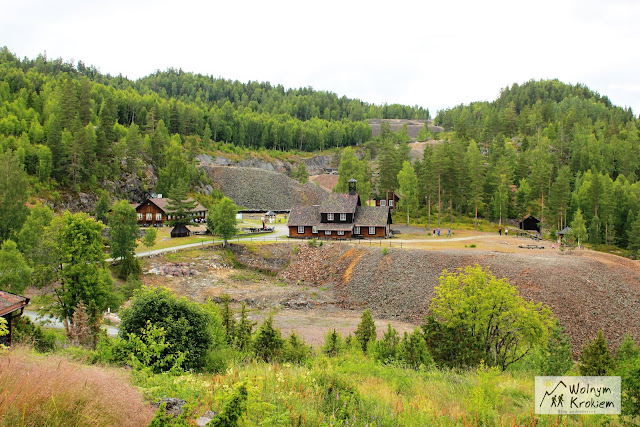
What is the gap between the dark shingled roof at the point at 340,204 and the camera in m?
56.7

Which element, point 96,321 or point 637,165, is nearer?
point 96,321

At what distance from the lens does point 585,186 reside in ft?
247

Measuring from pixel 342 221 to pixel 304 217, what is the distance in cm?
565

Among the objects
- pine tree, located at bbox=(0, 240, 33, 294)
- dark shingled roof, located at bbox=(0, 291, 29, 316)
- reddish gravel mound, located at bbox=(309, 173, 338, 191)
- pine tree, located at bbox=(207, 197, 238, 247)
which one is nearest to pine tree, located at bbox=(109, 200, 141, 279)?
pine tree, located at bbox=(0, 240, 33, 294)

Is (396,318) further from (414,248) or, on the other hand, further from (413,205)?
(413,205)

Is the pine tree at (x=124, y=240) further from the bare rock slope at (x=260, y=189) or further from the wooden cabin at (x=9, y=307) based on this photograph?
the bare rock slope at (x=260, y=189)

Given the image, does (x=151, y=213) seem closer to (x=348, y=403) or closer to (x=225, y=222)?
(x=225, y=222)

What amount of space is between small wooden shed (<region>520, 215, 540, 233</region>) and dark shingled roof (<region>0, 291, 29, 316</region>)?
7794 cm

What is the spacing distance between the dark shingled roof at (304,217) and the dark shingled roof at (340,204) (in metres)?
1.76

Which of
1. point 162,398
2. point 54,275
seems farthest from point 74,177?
point 162,398

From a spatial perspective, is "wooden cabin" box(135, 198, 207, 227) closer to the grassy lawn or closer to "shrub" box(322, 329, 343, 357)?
the grassy lawn

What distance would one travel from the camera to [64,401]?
226 inches

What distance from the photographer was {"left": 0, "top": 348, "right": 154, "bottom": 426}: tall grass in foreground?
A: 18.0 ft

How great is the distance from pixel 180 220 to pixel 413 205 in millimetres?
39670
